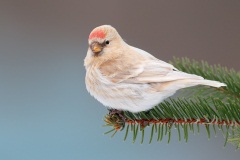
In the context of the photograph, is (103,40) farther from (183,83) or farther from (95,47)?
(183,83)

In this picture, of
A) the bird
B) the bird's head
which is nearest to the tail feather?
the bird

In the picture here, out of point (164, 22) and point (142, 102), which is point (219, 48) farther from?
point (142, 102)

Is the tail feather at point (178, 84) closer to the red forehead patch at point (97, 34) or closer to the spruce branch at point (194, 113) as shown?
the spruce branch at point (194, 113)

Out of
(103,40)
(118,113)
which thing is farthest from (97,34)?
(118,113)

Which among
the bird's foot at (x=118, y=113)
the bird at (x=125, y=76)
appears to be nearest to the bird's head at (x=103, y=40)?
the bird at (x=125, y=76)

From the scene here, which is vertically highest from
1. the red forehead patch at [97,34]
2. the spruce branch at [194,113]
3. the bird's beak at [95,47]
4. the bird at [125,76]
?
the red forehead patch at [97,34]

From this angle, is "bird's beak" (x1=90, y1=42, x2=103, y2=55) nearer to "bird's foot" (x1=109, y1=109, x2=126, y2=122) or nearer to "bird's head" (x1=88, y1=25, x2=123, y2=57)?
"bird's head" (x1=88, y1=25, x2=123, y2=57)

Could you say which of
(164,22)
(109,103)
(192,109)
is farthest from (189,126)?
(164,22)
